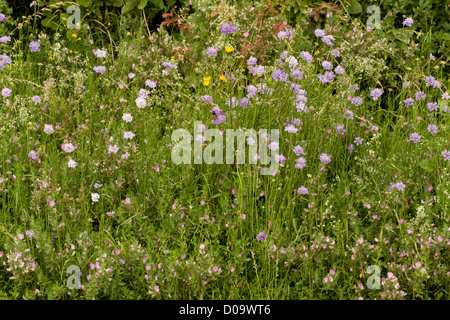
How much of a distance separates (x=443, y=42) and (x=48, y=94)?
2.99 m

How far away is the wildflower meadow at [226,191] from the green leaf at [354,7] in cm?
56

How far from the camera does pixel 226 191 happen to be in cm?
293

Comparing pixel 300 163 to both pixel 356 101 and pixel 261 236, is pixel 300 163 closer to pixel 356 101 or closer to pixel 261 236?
pixel 261 236

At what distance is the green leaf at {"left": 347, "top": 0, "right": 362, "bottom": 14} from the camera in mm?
4430

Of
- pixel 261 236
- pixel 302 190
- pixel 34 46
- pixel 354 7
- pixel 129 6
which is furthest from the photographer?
pixel 129 6

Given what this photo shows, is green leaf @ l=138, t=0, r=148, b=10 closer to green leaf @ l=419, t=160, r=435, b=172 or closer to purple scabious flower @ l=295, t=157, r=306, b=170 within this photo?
Result: purple scabious flower @ l=295, t=157, r=306, b=170

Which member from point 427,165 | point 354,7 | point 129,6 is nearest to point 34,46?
point 129,6

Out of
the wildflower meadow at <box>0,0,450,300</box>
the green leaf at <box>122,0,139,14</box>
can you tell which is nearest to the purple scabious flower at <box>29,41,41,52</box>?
the wildflower meadow at <box>0,0,450,300</box>

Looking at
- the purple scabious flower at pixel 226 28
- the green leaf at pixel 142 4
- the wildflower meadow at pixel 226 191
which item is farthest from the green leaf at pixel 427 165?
the green leaf at pixel 142 4

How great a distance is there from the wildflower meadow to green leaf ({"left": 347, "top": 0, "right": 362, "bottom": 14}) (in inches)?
21.9

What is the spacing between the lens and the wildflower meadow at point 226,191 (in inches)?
94.1

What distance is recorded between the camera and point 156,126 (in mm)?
3359

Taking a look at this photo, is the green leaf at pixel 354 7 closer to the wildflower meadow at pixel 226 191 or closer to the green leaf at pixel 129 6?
the wildflower meadow at pixel 226 191

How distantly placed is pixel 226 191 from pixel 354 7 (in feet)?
7.55
